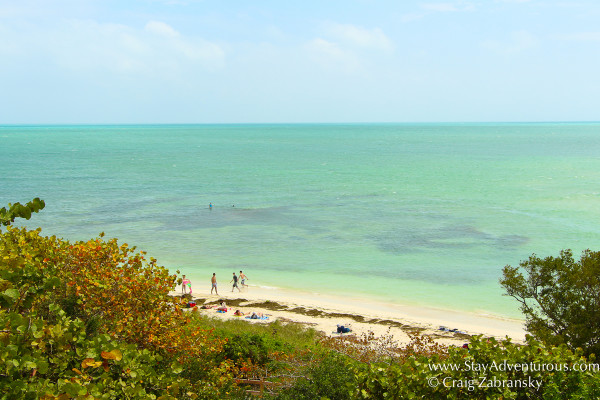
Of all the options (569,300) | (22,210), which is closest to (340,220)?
(569,300)

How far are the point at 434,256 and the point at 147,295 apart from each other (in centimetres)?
2997

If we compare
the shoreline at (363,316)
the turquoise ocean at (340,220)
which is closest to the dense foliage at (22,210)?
the shoreline at (363,316)

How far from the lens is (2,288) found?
23.3ft

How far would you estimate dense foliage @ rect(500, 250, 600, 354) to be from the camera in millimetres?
15234

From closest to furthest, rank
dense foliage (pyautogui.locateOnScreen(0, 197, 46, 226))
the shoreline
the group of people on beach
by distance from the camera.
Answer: dense foliage (pyautogui.locateOnScreen(0, 197, 46, 226))
the shoreline
the group of people on beach

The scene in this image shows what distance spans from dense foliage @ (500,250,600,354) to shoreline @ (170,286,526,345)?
23.9ft

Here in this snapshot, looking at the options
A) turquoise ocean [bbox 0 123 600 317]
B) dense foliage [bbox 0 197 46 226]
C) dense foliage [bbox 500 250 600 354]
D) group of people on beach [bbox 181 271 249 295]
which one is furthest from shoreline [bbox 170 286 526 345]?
dense foliage [bbox 0 197 46 226]

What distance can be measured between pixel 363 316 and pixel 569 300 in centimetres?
1314

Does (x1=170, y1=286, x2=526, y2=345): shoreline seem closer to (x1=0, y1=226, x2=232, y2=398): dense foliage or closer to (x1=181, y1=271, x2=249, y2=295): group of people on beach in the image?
(x1=181, y1=271, x2=249, y2=295): group of people on beach

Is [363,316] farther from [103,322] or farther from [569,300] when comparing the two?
[103,322]

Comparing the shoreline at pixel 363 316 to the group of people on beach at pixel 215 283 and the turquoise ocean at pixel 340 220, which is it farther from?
the turquoise ocean at pixel 340 220

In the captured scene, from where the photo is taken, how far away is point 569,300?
630 inches

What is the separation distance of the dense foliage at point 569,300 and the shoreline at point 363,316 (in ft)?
23.9

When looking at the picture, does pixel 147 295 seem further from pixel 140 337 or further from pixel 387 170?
pixel 387 170
